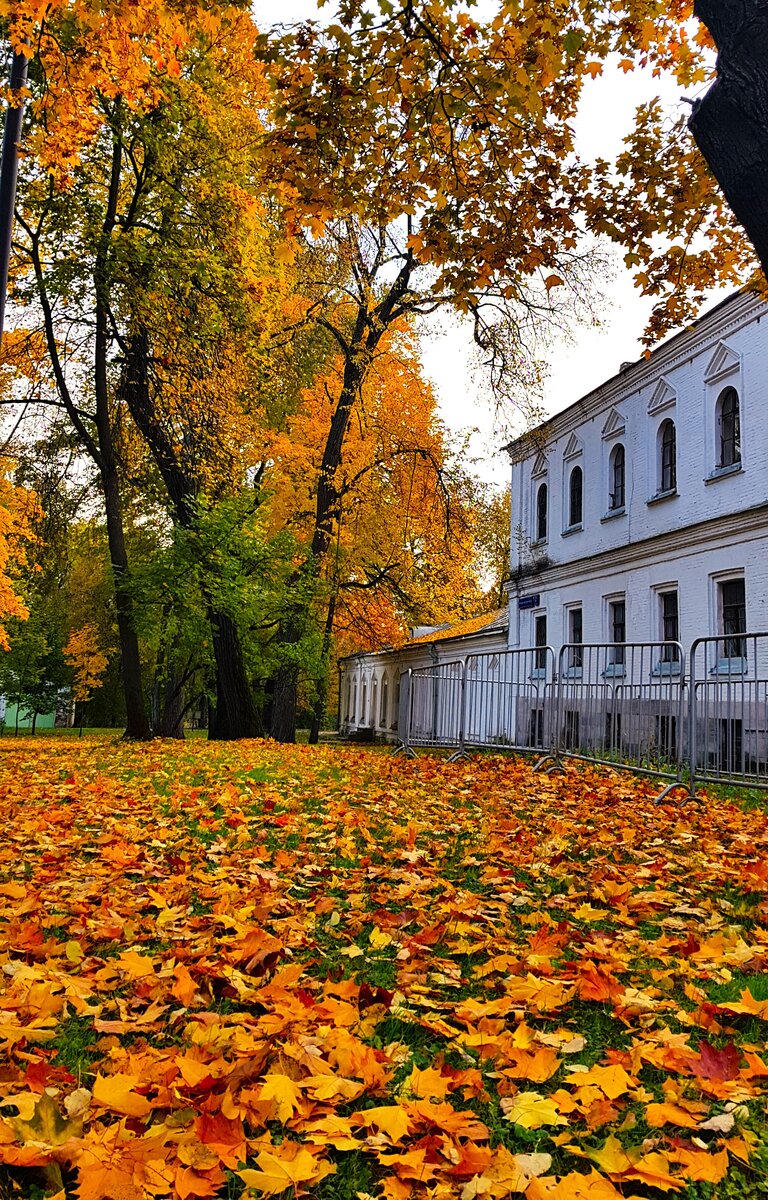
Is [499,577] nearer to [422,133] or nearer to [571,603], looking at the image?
[571,603]

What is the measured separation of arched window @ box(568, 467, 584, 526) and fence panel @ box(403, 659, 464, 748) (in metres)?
15.3

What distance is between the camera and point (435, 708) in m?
13.8

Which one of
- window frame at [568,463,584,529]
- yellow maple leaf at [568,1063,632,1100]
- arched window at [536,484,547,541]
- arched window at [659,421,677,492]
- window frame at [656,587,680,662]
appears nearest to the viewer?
yellow maple leaf at [568,1063,632,1100]

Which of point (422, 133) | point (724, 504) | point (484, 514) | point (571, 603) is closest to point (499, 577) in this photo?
point (571, 603)

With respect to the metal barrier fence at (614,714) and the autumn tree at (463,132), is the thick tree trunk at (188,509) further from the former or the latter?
the autumn tree at (463,132)

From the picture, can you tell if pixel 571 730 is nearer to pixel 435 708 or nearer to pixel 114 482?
pixel 435 708

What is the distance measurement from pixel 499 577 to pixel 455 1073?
44117 mm

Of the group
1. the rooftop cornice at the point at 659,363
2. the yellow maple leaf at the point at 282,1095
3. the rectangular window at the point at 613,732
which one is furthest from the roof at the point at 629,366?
the yellow maple leaf at the point at 282,1095

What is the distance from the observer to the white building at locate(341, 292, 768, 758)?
19031mm

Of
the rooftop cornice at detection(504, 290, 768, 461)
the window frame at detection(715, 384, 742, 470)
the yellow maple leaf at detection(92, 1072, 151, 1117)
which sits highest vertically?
the rooftop cornice at detection(504, 290, 768, 461)

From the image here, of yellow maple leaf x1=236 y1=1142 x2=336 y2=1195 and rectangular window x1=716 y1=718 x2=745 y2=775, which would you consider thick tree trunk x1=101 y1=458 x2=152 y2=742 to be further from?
yellow maple leaf x1=236 y1=1142 x2=336 y2=1195

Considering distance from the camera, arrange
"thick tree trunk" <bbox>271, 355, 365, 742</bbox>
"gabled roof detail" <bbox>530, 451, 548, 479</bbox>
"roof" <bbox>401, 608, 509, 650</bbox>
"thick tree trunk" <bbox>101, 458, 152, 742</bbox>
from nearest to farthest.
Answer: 1. "thick tree trunk" <bbox>101, 458, 152, 742</bbox>
2. "thick tree trunk" <bbox>271, 355, 365, 742</bbox>
3. "gabled roof detail" <bbox>530, 451, 548, 479</bbox>
4. "roof" <bbox>401, 608, 509, 650</bbox>

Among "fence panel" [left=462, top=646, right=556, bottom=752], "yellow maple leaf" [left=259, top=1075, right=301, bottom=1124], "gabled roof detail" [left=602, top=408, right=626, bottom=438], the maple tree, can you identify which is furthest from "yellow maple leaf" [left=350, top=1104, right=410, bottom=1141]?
"gabled roof detail" [left=602, top=408, right=626, bottom=438]

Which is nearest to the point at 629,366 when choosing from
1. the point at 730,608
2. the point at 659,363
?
the point at 659,363
